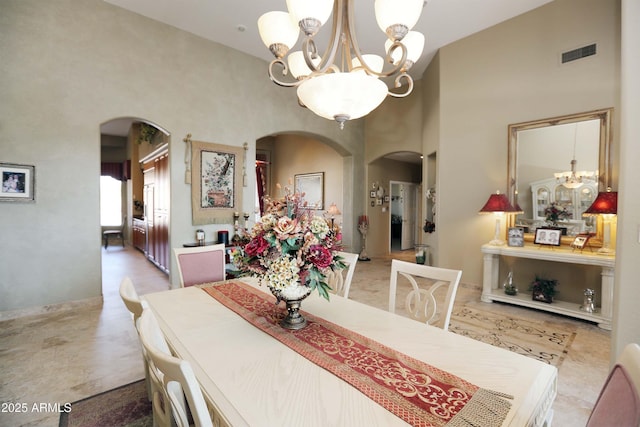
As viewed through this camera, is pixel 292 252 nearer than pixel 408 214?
Yes

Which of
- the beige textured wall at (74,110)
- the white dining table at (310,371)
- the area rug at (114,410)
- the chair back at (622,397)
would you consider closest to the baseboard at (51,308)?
the beige textured wall at (74,110)

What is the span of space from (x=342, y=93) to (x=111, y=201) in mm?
10645

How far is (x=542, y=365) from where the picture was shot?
1083 millimetres

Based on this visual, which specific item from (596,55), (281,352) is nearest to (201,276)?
(281,352)

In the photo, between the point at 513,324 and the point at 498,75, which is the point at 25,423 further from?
the point at 498,75

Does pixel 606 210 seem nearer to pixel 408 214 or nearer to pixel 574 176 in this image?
pixel 574 176

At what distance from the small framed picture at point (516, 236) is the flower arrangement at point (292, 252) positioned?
3.48 meters

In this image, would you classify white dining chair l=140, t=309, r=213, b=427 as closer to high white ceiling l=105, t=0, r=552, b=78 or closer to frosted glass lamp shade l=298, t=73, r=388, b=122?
frosted glass lamp shade l=298, t=73, r=388, b=122

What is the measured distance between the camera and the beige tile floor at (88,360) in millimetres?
1931

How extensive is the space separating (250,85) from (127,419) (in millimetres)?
4678

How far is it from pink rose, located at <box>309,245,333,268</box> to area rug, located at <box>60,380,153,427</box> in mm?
1469

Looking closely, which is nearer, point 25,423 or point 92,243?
point 25,423

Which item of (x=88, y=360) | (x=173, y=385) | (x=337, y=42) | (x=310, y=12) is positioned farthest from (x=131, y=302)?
(x=88, y=360)

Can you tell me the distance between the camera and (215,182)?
4.58 m
